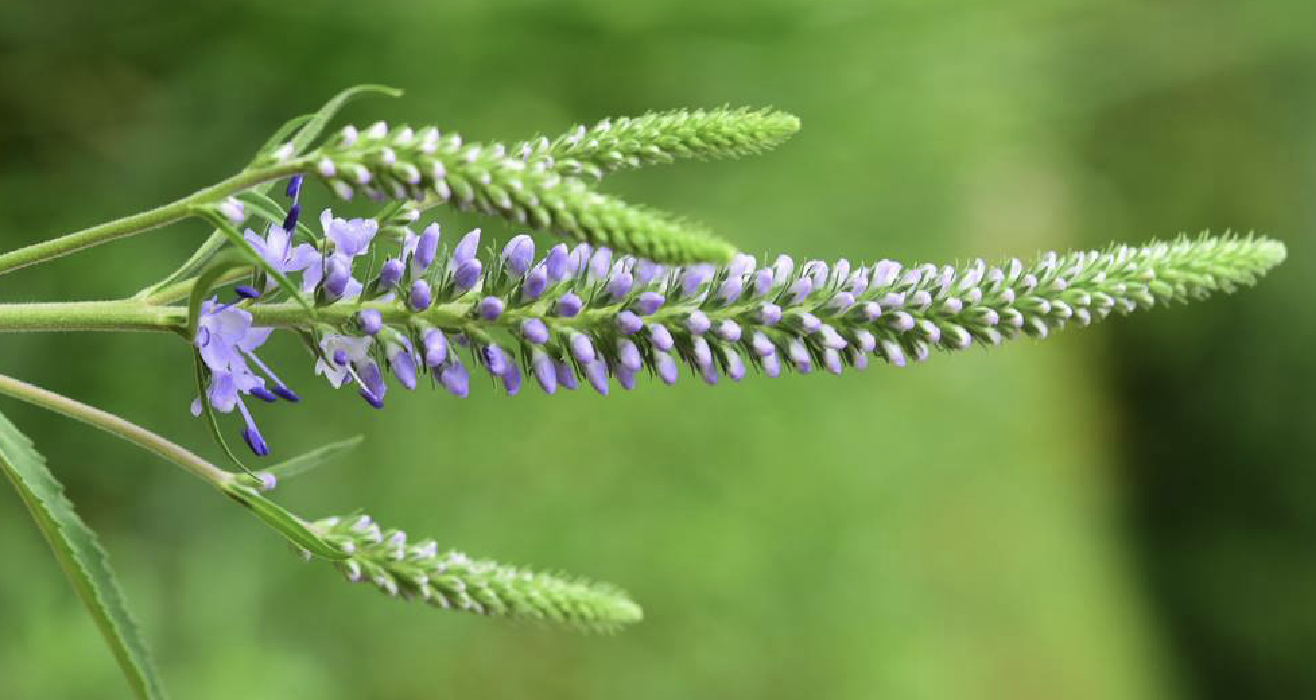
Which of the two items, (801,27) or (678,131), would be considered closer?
(678,131)

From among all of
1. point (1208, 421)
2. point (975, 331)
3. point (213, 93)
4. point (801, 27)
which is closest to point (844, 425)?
point (801, 27)

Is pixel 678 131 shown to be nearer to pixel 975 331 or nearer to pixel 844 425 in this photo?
pixel 975 331

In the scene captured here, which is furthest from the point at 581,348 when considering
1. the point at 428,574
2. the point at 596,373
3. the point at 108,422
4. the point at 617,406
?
the point at 617,406

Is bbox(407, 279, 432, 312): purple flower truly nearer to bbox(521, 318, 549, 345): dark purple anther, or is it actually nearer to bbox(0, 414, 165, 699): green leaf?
bbox(521, 318, 549, 345): dark purple anther

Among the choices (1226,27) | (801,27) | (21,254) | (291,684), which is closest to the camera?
(21,254)

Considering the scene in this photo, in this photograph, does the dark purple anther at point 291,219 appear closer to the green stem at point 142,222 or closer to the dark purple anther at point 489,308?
the green stem at point 142,222

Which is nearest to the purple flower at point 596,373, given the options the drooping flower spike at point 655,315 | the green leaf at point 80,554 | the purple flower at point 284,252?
the drooping flower spike at point 655,315

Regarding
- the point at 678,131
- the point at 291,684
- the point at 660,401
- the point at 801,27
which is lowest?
the point at 291,684
